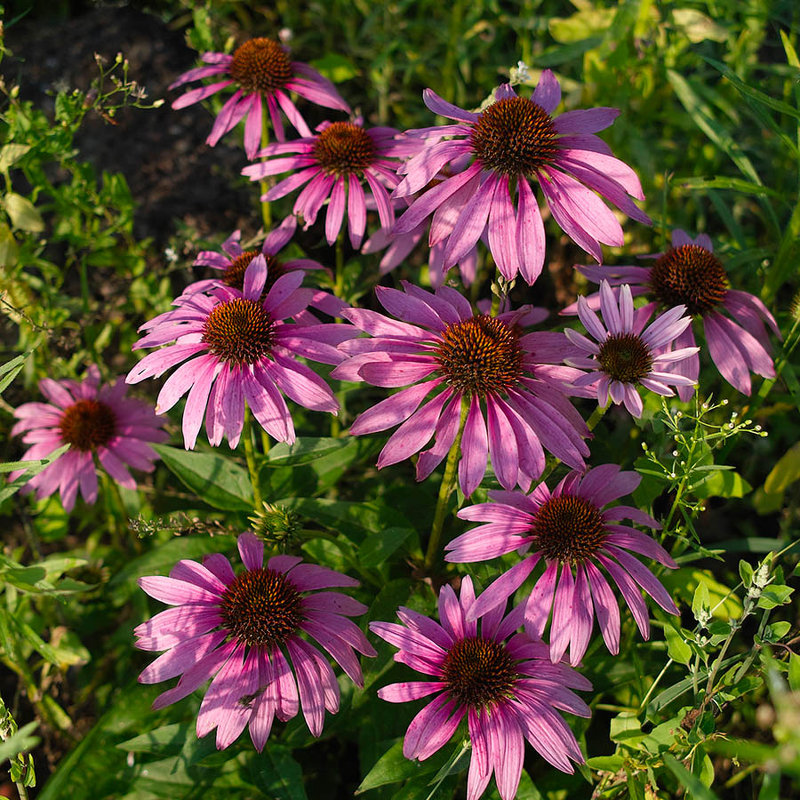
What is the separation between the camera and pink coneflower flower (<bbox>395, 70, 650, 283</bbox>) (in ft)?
4.36

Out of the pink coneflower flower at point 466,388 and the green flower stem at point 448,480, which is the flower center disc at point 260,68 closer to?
the pink coneflower flower at point 466,388

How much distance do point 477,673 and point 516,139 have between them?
961 mm

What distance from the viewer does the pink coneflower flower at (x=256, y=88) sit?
6.11 ft

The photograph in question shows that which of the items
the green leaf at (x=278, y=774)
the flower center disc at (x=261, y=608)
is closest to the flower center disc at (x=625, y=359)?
the flower center disc at (x=261, y=608)

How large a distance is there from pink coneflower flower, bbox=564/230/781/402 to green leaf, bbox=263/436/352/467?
0.65 metres

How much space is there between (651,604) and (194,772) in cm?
101

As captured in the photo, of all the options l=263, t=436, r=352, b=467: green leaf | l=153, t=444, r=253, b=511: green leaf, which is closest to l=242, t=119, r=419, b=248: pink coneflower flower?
l=263, t=436, r=352, b=467: green leaf

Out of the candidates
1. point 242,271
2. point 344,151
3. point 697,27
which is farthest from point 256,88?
point 697,27

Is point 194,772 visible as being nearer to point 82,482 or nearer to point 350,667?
point 350,667

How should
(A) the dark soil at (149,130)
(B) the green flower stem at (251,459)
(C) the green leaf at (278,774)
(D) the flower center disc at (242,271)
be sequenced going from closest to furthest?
(C) the green leaf at (278,774) < (B) the green flower stem at (251,459) < (D) the flower center disc at (242,271) < (A) the dark soil at (149,130)

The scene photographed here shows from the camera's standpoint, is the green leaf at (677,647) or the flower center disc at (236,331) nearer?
A: the green leaf at (677,647)

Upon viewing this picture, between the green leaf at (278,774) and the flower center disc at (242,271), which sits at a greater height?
the flower center disc at (242,271)

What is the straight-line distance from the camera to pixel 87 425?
1916 millimetres

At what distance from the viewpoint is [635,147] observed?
2445mm
